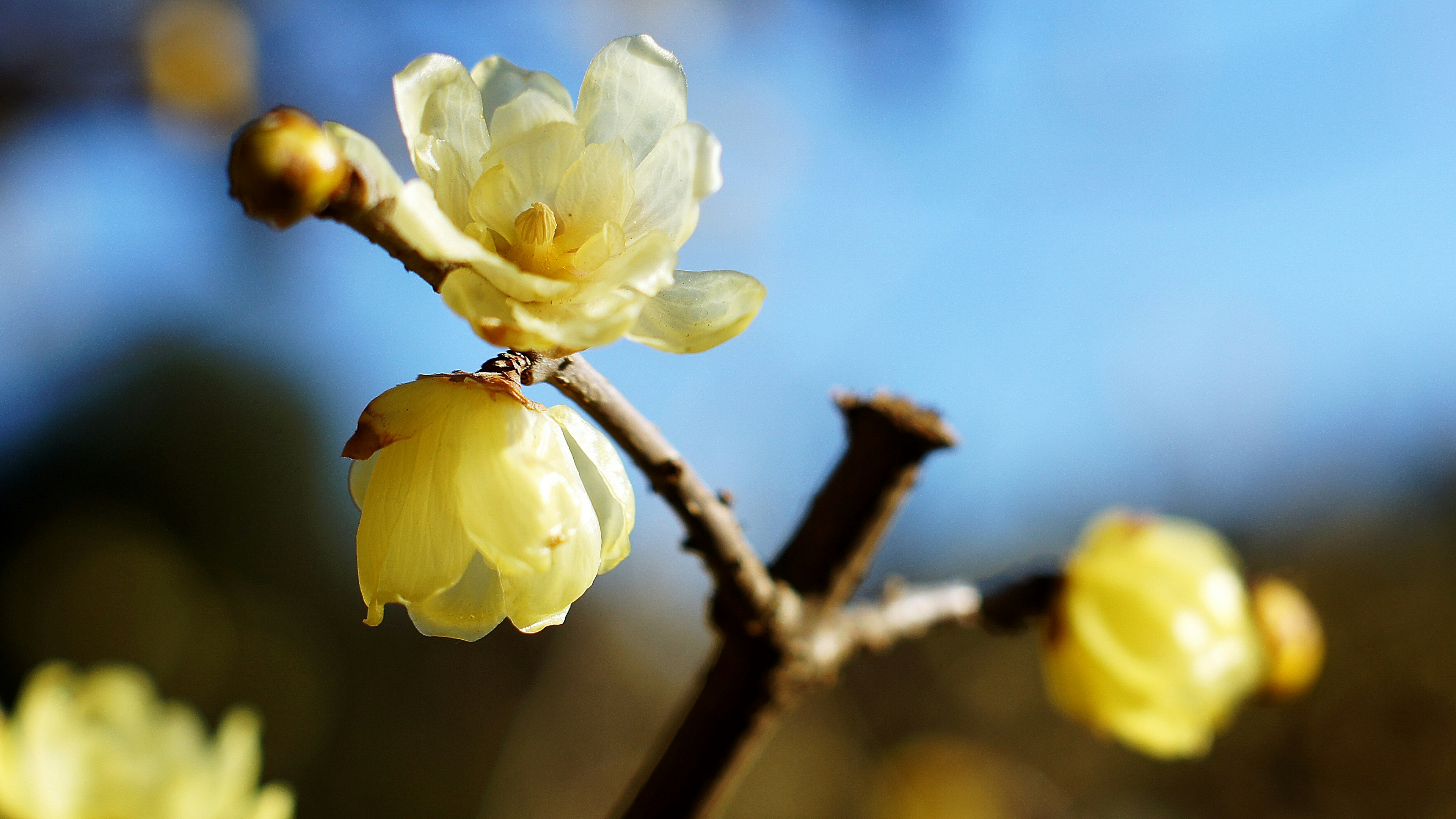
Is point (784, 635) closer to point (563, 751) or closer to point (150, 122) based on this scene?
point (563, 751)

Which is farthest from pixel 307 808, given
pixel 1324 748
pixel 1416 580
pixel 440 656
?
pixel 1416 580

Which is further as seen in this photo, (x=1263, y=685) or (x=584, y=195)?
(x=1263, y=685)

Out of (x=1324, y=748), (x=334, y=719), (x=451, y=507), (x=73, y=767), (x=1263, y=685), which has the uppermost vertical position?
(x=451, y=507)

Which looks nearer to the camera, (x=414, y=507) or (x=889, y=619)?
(x=414, y=507)

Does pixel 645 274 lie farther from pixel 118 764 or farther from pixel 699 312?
pixel 118 764

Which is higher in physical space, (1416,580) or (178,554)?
(178,554)

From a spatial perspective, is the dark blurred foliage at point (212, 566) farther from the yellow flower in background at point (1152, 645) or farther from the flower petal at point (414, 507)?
the flower petal at point (414, 507)

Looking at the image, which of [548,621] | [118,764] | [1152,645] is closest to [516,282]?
[548,621]
